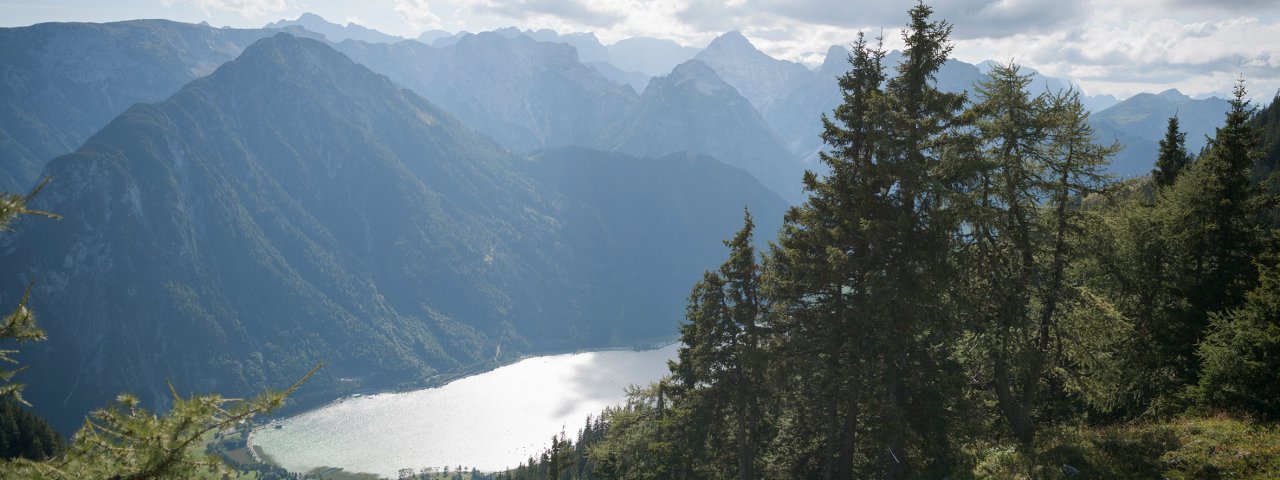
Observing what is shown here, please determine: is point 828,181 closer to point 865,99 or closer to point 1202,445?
point 865,99

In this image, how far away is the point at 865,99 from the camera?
21.8 metres

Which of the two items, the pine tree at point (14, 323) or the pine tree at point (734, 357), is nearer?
the pine tree at point (14, 323)

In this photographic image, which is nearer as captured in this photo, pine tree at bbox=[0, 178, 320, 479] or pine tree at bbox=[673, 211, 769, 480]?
pine tree at bbox=[0, 178, 320, 479]

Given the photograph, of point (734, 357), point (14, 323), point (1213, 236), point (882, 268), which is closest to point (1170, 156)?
point (1213, 236)

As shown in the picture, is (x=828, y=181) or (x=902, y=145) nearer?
(x=902, y=145)

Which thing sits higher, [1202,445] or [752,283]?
[752,283]

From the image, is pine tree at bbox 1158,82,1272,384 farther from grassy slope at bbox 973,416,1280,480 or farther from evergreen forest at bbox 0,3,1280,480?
grassy slope at bbox 973,416,1280,480

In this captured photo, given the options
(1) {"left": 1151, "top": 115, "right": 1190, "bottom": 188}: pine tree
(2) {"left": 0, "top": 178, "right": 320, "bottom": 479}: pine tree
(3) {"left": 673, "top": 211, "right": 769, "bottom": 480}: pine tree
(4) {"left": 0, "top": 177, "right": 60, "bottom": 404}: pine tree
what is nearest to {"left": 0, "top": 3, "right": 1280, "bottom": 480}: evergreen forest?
(3) {"left": 673, "top": 211, "right": 769, "bottom": 480}: pine tree

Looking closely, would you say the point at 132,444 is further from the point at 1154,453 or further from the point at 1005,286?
the point at 1154,453

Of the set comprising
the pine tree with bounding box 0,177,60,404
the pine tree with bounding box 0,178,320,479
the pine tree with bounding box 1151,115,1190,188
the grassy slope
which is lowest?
the grassy slope

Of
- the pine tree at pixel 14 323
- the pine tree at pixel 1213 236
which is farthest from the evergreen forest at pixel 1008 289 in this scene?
the pine tree at pixel 14 323

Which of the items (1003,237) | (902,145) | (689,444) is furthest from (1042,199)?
(689,444)

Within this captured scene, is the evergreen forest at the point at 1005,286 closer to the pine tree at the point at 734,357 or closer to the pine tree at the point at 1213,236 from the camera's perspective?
the pine tree at the point at 1213,236

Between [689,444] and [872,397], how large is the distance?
12.7m
